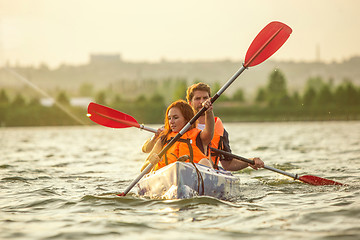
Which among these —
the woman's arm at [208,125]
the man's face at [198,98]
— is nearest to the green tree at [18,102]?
the man's face at [198,98]

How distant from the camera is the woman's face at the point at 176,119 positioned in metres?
6.75

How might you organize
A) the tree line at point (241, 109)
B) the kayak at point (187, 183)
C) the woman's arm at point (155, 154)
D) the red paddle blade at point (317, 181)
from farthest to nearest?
the tree line at point (241, 109)
the red paddle blade at point (317, 181)
the woman's arm at point (155, 154)
the kayak at point (187, 183)

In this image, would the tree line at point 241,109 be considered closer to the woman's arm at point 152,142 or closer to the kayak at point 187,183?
the woman's arm at point 152,142

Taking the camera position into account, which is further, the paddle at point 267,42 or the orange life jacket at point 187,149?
the paddle at point 267,42

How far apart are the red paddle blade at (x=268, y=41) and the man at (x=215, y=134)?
0.91 metres

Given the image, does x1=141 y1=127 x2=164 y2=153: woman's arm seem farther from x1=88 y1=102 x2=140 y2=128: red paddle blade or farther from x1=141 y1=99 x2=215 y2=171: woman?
x1=88 y1=102 x2=140 y2=128: red paddle blade

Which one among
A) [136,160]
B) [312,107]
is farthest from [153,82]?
[136,160]

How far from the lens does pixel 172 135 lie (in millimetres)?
6844

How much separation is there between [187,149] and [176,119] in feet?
1.40

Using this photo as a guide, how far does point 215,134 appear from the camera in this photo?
761cm

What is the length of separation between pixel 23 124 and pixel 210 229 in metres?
71.2

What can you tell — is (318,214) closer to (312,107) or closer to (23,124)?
(23,124)

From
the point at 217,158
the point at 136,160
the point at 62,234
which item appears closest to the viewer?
the point at 62,234

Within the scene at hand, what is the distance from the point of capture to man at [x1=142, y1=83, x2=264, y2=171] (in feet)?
23.9
